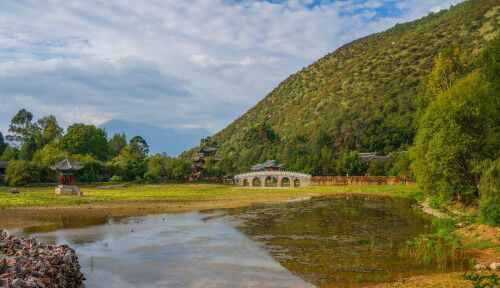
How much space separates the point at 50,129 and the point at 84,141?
16209 millimetres

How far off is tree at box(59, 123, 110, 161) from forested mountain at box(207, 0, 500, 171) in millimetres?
43284

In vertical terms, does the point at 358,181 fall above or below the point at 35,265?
above

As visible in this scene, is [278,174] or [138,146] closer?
[278,174]

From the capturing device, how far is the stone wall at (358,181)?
77625 millimetres

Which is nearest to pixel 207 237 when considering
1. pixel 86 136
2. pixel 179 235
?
pixel 179 235

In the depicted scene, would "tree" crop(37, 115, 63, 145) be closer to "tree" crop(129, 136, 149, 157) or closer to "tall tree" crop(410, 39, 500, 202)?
"tree" crop(129, 136, 149, 157)

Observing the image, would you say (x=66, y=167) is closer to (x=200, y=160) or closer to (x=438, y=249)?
(x=438, y=249)

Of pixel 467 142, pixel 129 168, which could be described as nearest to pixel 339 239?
pixel 467 142

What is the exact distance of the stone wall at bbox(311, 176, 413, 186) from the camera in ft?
255

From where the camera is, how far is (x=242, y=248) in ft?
79.3

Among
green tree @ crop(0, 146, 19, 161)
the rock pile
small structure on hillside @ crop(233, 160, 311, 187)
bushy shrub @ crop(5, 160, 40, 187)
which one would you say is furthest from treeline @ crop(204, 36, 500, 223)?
green tree @ crop(0, 146, 19, 161)

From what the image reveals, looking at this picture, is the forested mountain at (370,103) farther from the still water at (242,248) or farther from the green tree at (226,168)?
the still water at (242,248)

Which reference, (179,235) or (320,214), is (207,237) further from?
(320,214)

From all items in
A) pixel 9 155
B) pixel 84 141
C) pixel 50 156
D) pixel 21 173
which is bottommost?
pixel 21 173
